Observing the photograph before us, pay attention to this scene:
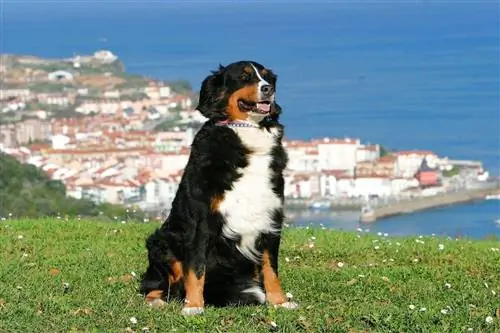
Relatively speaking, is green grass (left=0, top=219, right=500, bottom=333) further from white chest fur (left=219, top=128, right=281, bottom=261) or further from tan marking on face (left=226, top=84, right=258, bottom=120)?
tan marking on face (left=226, top=84, right=258, bottom=120)

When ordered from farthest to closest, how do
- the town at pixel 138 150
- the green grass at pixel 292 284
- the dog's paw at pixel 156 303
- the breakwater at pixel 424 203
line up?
the town at pixel 138 150, the breakwater at pixel 424 203, the dog's paw at pixel 156 303, the green grass at pixel 292 284

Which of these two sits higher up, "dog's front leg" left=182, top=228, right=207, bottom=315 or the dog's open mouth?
the dog's open mouth

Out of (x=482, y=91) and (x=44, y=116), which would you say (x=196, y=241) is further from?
(x=482, y=91)

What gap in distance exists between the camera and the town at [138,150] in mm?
43406

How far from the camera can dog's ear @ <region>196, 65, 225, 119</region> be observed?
672 cm

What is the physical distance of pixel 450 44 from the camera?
121 meters

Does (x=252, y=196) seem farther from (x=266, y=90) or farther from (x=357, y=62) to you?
(x=357, y=62)

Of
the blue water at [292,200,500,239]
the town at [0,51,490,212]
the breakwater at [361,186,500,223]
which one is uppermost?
the town at [0,51,490,212]

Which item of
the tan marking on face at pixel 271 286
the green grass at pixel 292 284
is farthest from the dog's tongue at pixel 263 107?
the green grass at pixel 292 284

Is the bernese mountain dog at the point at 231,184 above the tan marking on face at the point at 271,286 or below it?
above

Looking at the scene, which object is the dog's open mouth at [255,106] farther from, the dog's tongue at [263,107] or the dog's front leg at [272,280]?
the dog's front leg at [272,280]

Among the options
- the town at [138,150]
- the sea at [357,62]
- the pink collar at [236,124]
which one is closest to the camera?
the pink collar at [236,124]

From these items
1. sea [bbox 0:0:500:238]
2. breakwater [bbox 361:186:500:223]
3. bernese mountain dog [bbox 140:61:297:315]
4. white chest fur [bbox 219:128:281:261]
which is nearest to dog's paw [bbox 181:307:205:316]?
bernese mountain dog [bbox 140:61:297:315]

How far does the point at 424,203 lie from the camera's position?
41812mm
